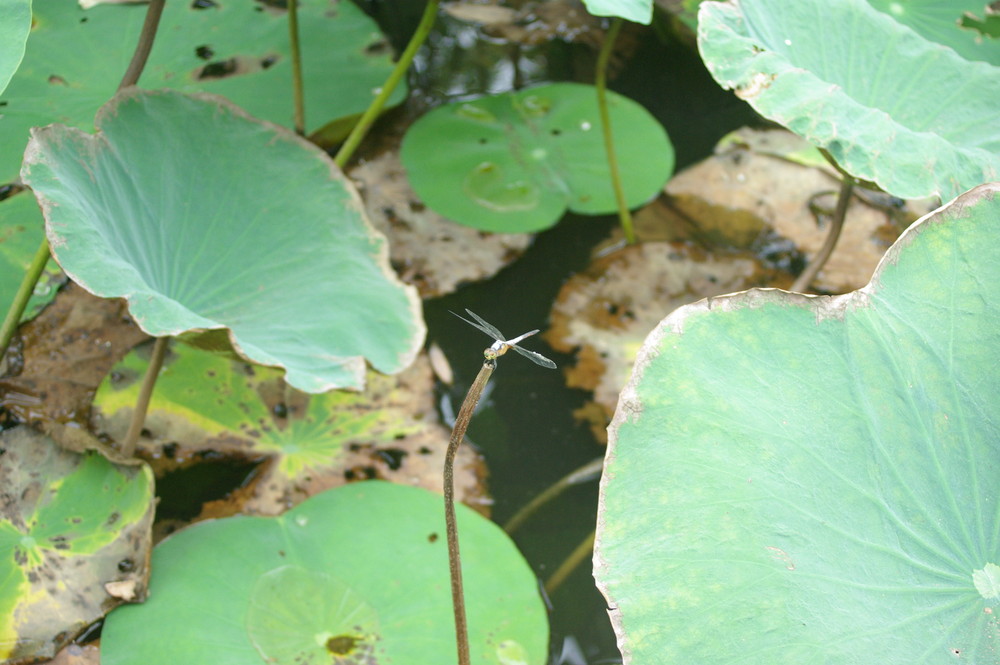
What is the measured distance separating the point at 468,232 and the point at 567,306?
350 millimetres

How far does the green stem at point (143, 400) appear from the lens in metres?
1.42

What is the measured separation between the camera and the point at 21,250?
1714mm

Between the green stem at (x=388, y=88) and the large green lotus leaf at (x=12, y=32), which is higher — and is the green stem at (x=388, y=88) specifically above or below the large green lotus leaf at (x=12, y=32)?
below

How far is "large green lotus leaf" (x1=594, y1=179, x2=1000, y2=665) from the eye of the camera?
36.5 inches

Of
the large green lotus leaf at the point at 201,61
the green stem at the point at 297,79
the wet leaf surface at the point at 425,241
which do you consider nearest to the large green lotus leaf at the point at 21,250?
the large green lotus leaf at the point at 201,61

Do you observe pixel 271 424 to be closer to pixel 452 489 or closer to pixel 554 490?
pixel 554 490

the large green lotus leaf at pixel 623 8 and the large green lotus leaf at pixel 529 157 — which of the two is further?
the large green lotus leaf at pixel 529 157

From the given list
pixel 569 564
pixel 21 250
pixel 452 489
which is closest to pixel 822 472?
pixel 452 489

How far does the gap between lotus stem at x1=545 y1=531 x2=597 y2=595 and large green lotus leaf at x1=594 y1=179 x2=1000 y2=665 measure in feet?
1.94

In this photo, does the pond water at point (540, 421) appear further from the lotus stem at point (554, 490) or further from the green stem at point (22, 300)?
the green stem at point (22, 300)

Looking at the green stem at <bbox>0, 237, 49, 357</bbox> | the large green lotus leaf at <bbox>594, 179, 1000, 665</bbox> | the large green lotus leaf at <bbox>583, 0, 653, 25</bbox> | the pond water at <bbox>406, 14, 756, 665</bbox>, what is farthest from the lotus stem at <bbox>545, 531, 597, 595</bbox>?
the green stem at <bbox>0, 237, 49, 357</bbox>

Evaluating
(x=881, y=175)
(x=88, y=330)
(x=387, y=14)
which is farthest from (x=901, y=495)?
(x=387, y=14)

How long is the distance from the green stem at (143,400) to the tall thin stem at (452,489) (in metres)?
0.71

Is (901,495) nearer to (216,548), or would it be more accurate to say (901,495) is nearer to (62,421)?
(216,548)
